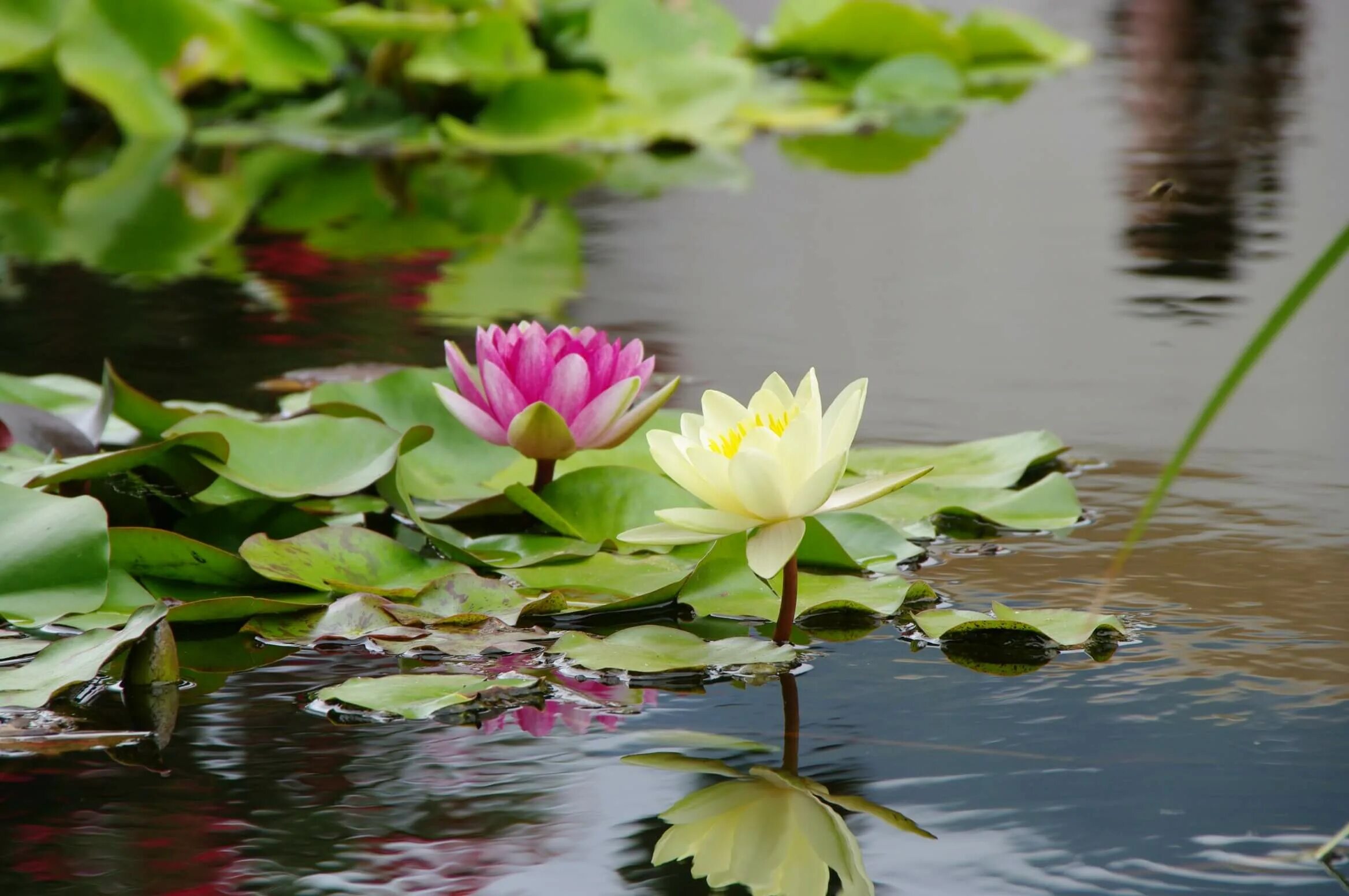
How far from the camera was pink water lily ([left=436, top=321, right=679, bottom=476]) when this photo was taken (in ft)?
4.10

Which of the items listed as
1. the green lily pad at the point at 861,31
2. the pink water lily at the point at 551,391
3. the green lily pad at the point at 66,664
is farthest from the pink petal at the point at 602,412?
the green lily pad at the point at 861,31

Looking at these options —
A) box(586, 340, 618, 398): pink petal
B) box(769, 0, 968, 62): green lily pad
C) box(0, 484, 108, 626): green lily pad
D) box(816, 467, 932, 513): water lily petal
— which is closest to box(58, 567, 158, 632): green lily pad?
box(0, 484, 108, 626): green lily pad

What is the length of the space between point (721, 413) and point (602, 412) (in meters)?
0.23

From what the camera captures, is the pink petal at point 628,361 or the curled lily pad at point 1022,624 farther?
the pink petal at point 628,361

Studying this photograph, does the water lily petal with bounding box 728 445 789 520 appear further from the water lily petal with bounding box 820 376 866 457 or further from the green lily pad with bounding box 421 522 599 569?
the green lily pad with bounding box 421 522 599 569

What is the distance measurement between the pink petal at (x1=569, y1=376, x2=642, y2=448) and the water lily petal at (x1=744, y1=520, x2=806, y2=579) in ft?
0.89

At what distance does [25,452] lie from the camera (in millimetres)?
1340

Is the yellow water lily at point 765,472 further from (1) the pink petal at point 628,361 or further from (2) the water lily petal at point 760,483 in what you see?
(1) the pink petal at point 628,361

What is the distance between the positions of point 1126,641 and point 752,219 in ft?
7.61

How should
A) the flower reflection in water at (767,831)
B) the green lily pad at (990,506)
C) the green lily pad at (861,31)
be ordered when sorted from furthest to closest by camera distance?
Result: the green lily pad at (861,31) < the green lily pad at (990,506) < the flower reflection in water at (767,831)

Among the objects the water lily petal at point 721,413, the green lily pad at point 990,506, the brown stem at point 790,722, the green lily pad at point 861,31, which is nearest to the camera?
the brown stem at point 790,722

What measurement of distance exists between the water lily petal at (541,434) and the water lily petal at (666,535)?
0.21 metres

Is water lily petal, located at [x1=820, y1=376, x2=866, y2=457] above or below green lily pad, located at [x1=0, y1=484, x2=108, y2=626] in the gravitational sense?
above

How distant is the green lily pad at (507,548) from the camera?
48.7 inches
